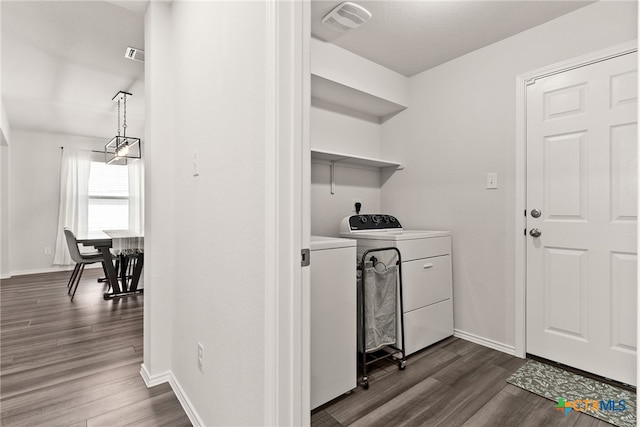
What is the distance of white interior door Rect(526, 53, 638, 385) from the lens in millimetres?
1934

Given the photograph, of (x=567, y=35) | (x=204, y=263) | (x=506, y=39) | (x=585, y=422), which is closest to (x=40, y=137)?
(x=204, y=263)

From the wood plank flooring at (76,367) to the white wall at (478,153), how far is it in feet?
7.35

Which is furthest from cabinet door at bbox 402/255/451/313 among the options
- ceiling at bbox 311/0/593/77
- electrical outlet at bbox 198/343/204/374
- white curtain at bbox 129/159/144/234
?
white curtain at bbox 129/159/144/234

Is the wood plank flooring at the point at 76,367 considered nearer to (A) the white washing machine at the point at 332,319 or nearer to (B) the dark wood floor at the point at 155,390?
(B) the dark wood floor at the point at 155,390

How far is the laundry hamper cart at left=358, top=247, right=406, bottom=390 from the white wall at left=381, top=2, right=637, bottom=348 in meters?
0.79

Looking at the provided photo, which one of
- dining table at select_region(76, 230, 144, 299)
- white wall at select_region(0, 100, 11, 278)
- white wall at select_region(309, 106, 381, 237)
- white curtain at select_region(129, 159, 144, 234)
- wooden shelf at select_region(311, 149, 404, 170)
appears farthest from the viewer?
white curtain at select_region(129, 159, 144, 234)

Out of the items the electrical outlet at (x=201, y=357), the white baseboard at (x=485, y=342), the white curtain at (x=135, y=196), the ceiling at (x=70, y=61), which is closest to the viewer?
the electrical outlet at (x=201, y=357)

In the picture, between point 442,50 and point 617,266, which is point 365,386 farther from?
point 442,50

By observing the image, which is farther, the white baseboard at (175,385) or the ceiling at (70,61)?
the ceiling at (70,61)

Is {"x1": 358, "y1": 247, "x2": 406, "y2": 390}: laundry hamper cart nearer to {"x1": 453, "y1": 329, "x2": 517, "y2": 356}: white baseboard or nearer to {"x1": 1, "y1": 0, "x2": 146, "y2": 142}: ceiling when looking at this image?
{"x1": 453, "y1": 329, "x2": 517, "y2": 356}: white baseboard

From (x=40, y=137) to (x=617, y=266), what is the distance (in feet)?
25.1

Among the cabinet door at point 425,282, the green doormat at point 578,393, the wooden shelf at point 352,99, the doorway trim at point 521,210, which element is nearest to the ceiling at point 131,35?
the wooden shelf at point 352,99

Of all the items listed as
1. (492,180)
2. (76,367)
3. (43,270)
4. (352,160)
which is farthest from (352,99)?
(43,270)

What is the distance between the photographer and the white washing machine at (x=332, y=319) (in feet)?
5.60
